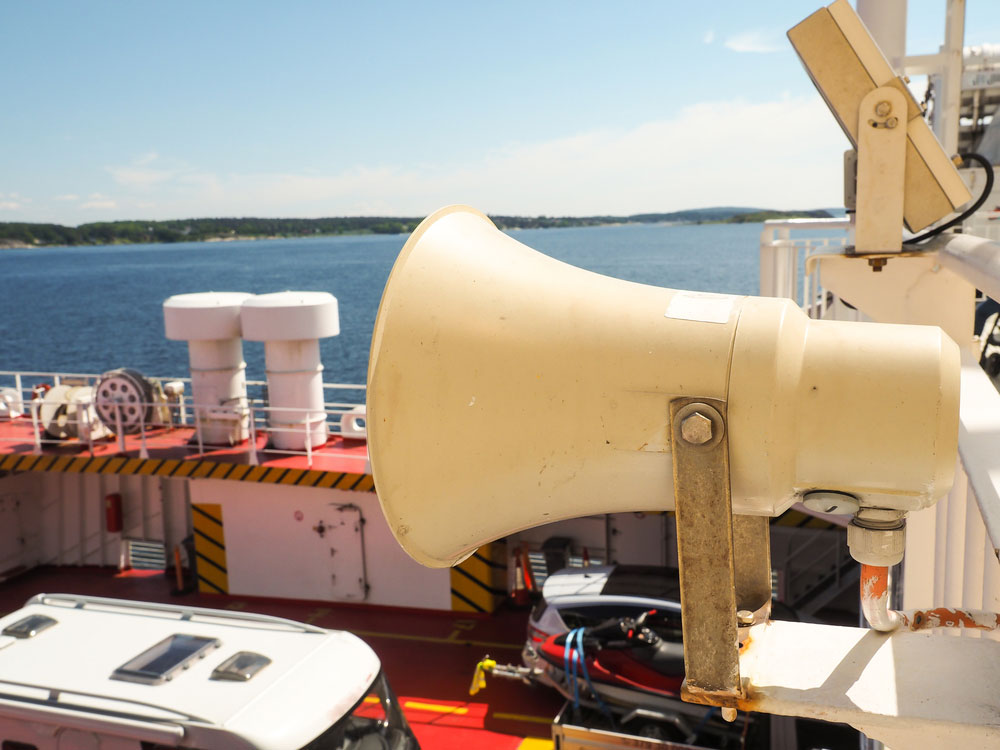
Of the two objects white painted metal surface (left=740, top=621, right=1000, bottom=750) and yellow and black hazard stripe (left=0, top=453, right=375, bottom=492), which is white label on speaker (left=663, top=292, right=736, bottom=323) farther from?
yellow and black hazard stripe (left=0, top=453, right=375, bottom=492)

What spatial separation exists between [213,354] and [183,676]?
7.01 m

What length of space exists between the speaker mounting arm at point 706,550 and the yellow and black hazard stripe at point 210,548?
1121 cm

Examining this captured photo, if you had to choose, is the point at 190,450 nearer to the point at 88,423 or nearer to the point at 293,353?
the point at 88,423

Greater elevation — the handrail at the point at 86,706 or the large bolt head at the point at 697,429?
the large bolt head at the point at 697,429

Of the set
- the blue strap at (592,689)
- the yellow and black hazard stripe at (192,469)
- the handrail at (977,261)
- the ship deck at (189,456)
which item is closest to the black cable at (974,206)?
the handrail at (977,261)

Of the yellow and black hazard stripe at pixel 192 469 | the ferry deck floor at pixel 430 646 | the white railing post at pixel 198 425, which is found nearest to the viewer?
the ferry deck floor at pixel 430 646

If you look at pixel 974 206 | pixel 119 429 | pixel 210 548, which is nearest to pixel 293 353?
pixel 119 429

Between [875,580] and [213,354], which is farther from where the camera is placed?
[213,354]

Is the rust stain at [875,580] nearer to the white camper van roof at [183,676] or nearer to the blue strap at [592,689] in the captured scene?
the white camper van roof at [183,676]

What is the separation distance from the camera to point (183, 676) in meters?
5.65

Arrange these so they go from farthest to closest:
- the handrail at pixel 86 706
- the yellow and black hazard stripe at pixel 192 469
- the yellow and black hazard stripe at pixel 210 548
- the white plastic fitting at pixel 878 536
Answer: the yellow and black hazard stripe at pixel 210 548 → the yellow and black hazard stripe at pixel 192 469 → the handrail at pixel 86 706 → the white plastic fitting at pixel 878 536

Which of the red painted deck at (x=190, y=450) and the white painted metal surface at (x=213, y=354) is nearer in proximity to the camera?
the red painted deck at (x=190, y=450)

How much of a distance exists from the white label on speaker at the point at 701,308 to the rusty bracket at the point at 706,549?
0.46 feet

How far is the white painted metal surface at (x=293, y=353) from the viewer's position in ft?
37.4
